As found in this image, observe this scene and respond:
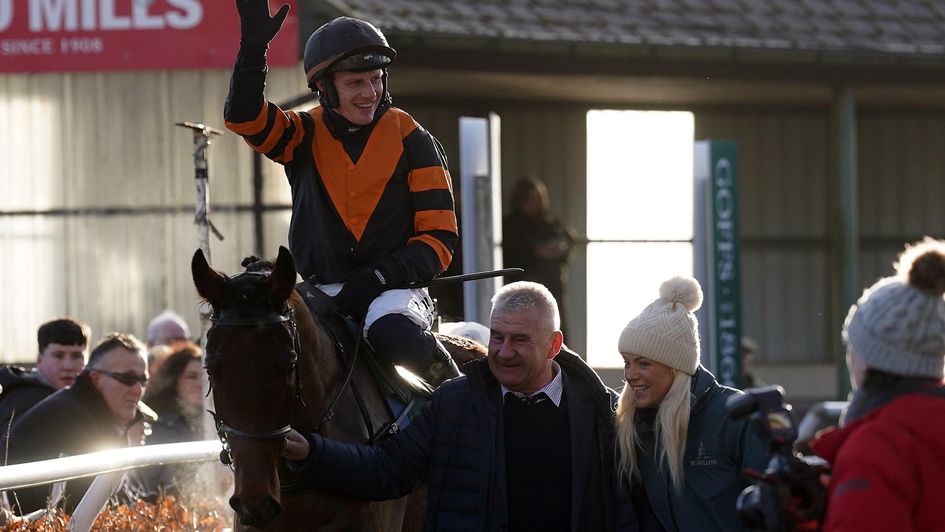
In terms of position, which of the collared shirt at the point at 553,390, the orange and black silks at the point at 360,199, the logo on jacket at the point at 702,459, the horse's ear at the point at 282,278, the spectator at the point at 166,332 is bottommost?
the spectator at the point at 166,332

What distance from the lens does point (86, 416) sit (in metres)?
7.73

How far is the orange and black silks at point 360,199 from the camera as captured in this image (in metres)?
5.53

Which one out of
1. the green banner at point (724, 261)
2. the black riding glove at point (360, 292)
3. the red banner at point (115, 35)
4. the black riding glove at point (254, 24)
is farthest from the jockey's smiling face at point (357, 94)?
the red banner at point (115, 35)

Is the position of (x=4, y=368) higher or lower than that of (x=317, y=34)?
lower

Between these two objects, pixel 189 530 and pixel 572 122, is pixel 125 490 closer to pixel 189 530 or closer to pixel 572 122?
pixel 189 530

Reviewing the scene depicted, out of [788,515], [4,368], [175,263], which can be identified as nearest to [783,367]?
[175,263]

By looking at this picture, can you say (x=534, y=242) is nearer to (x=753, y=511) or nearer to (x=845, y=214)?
(x=845, y=214)

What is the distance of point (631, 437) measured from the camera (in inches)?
192

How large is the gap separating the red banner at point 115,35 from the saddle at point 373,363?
1044 cm

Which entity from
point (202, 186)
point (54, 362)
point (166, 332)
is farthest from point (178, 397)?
point (166, 332)

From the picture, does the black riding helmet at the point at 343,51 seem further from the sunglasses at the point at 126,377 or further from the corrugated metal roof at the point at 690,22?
the corrugated metal roof at the point at 690,22

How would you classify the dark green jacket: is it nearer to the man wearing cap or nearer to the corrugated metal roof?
the man wearing cap

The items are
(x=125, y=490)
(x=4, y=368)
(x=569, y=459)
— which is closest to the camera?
(x=569, y=459)

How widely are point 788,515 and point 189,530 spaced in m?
4.05
